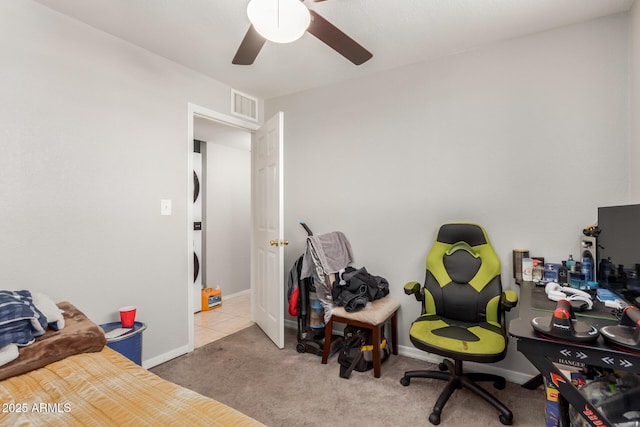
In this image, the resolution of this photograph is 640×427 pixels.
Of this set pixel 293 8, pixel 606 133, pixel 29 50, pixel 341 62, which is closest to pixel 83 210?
pixel 29 50

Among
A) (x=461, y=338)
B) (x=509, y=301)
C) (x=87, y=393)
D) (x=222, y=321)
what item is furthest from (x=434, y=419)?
(x=222, y=321)

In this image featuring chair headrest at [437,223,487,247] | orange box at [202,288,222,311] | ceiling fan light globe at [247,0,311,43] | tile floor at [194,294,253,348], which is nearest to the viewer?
ceiling fan light globe at [247,0,311,43]

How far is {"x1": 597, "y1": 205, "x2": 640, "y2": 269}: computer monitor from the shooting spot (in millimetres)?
1333

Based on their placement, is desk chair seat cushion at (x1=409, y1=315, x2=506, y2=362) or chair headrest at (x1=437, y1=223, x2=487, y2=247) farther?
chair headrest at (x1=437, y1=223, x2=487, y2=247)

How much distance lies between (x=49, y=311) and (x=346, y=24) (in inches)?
95.7

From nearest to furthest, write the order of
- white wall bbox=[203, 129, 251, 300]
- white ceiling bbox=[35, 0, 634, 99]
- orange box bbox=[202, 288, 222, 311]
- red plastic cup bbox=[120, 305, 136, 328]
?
white ceiling bbox=[35, 0, 634, 99], red plastic cup bbox=[120, 305, 136, 328], orange box bbox=[202, 288, 222, 311], white wall bbox=[203, 129, 251, 300]

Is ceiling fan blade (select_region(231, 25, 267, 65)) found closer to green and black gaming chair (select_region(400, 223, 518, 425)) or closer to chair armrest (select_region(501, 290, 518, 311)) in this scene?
green and black gaming chair (select_region(400, 223, 518, 425))

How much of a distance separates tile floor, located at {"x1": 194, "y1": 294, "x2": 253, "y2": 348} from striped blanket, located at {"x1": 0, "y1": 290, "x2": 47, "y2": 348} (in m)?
1.55

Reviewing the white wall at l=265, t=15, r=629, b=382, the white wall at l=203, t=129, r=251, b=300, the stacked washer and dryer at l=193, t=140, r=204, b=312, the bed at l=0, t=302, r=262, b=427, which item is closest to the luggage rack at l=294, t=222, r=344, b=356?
the white wall at l=265, t=15, r=629, b=382

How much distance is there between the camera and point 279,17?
4.49 ft

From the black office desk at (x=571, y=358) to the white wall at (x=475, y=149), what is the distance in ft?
4.03

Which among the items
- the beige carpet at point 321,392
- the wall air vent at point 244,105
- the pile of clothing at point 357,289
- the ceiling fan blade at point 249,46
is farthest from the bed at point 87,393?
the wall air vent at point 244,105

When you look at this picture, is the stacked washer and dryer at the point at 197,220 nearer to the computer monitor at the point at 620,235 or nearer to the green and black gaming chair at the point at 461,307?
the green and black gaming chair at the point at 461,307

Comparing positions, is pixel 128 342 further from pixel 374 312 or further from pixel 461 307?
pixel 461 307
